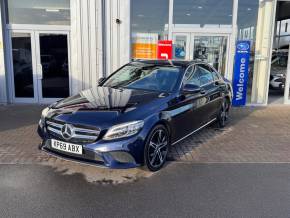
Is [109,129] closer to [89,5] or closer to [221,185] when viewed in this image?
[221,185]

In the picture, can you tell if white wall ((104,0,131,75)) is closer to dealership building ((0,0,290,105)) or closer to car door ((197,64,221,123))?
dealership building ((0,0,290,105))

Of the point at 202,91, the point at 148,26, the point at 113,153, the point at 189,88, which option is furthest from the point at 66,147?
the point at 148,26

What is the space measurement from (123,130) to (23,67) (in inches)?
257

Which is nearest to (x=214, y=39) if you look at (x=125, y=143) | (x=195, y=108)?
(x=195, y=108)

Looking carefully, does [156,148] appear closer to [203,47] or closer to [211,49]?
[203,47]

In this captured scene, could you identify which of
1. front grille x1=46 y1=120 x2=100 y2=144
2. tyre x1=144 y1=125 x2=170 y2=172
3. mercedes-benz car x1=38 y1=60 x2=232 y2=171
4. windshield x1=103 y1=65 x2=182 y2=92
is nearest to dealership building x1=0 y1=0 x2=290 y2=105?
mercedes-benz car x1=38 y1=60 x2=232 y2=171

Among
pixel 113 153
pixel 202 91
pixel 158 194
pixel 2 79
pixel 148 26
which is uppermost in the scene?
pixel 148 26

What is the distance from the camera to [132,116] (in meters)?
3.91

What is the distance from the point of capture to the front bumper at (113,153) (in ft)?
12.2

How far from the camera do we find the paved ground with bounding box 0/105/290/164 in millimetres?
4973

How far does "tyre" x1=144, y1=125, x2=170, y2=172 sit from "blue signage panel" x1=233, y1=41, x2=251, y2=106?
539 cm

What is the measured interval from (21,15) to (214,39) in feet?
20.2

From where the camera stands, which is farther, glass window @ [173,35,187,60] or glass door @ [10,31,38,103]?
glass window @ [173,35,187,60]

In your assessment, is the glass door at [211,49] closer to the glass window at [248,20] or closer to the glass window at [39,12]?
the glass window at [248,20]
